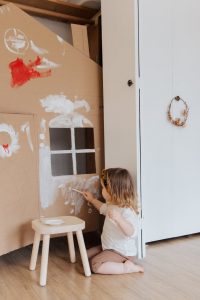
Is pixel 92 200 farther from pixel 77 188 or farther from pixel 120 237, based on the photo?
pixel 120 237

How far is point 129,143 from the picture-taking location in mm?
2330

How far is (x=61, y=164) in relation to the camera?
2455mm

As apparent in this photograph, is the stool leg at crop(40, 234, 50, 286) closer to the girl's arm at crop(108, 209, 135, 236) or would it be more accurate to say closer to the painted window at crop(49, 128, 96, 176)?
the girl's arm at crop(108, 209, 135, 236)

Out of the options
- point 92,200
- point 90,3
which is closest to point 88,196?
point 92,200

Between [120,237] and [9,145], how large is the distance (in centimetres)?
92

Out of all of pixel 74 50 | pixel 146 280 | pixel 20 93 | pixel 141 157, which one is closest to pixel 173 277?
pixel 146 280

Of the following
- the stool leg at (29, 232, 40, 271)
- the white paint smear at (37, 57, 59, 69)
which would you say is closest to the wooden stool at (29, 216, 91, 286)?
the stool leg at (29, 232, 40, 271)

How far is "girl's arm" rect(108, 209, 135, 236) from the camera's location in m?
2.05

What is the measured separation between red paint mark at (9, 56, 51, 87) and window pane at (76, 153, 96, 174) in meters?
0.67

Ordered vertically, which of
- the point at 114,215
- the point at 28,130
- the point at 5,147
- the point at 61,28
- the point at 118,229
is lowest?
the point at 118,229

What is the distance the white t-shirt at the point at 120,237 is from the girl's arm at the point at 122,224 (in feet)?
0.14

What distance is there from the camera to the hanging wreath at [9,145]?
2.07 m

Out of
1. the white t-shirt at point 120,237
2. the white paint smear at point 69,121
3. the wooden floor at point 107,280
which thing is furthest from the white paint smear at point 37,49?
the wooden floor at point 107,280

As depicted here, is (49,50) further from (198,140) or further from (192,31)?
(198,140)
